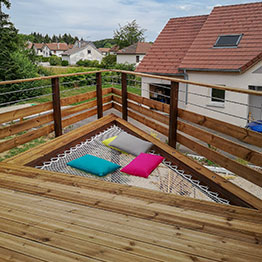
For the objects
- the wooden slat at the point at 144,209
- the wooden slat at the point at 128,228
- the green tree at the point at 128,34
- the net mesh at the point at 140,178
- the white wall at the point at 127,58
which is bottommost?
the net mesh at the point at 140,178

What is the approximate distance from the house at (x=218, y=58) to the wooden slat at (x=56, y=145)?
6.45 metres

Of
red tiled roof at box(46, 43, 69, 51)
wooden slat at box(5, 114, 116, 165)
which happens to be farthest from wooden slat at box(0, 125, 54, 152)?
red tiled roof at box(46, 43, 69, 51)

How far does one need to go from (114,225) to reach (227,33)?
450 inches

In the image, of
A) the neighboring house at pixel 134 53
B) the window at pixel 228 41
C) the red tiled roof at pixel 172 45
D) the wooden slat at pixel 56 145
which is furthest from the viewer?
the neighboring house at pixel 134 53

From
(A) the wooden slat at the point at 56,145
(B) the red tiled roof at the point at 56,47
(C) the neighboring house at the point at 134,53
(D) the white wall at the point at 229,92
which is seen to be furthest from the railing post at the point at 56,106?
(B) the red tiled roof at the point at 56,47

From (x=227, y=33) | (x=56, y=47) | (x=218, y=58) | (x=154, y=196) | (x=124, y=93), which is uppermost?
(x=56, y=47)

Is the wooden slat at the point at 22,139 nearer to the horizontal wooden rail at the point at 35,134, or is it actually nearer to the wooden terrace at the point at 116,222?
the horizontal wooden rail at the point at 35,134

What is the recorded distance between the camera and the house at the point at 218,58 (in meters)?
10.4

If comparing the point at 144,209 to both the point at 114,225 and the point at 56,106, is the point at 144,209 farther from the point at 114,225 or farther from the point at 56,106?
the point at 56,106

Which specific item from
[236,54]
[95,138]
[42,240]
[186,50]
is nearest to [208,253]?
[42,240]

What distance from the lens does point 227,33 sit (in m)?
11.4

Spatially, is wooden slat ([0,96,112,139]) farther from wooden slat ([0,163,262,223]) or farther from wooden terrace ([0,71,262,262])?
wooden slat ([0,163,262,223])

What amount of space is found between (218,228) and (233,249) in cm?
18

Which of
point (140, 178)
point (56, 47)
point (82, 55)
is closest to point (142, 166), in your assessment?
point (140, 178)
